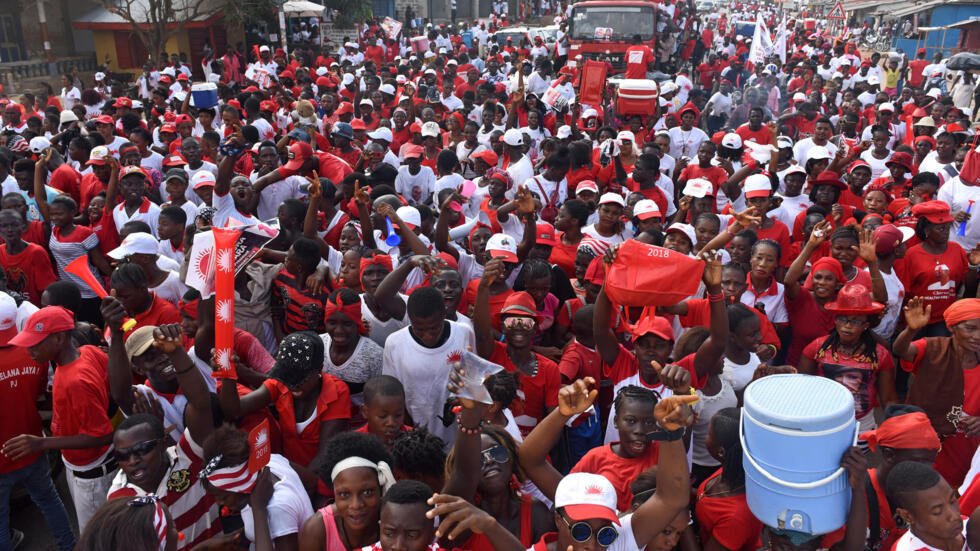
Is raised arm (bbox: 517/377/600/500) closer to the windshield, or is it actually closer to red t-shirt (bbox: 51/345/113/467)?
red t-shirt (bbox: 51/345/113/467)

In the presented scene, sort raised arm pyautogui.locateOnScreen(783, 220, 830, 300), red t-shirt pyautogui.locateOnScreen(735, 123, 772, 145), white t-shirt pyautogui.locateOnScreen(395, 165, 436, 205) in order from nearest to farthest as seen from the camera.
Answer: raised arm pyautogui.locateOnScreen(783, 220, 830, 300)
white t-shirt pyautogui.locateOnScreen(395, 165, 436, 205)
red t-shirt pyautogui.locateOnScreen(735, 123, 772, 145)

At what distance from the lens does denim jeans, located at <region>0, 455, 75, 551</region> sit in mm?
3979

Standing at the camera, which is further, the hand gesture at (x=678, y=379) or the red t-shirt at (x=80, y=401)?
the red t-shirt at (x=80, y=401)

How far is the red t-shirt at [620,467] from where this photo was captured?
3.22m

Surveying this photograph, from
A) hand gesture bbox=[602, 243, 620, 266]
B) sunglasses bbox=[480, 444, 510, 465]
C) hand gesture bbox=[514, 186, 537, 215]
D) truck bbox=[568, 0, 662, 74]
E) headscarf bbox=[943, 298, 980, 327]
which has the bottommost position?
sunglasses bbox=[480, 444, 510, 465]

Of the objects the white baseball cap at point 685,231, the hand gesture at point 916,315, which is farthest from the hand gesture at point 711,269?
the white baseball cap at point 685,231

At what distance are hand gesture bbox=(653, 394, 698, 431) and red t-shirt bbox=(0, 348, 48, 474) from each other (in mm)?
3230

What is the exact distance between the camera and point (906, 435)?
3.00 m

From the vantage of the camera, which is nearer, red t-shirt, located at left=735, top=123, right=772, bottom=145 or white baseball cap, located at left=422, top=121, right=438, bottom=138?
white baseball cap, located at left=422, top=121, right=438, bottom=138

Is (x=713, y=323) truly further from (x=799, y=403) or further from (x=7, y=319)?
(x=7, y=319)

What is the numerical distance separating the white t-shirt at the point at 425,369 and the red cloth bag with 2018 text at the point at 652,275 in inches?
37.6

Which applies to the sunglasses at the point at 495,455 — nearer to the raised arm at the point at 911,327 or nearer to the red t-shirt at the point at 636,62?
the raised arm at the point at 911,327

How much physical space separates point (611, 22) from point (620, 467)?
1714 cm

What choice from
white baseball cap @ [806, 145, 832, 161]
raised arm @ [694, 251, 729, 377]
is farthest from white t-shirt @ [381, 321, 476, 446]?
white baseball cap @ [806, 145, 832, 161]
